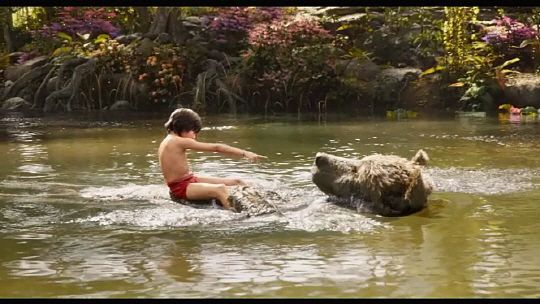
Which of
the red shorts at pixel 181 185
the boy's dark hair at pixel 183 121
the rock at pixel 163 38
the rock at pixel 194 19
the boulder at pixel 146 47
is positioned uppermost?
the rock at pixel 194 19

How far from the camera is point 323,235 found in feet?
17.6

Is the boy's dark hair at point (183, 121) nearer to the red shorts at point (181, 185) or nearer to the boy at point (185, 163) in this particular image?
the boy at point (185, 163)

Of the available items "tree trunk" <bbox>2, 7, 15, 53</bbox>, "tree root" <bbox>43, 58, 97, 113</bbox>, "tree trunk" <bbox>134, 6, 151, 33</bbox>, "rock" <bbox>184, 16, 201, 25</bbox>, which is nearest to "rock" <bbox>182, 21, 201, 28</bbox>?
"rock" <bbox>184, 16, 201, 25</bbox>

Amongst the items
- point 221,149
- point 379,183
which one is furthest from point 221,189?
point 379,183

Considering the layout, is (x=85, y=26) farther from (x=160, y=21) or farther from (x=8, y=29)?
(x=8, y=29)

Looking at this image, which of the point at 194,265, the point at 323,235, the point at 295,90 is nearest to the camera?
the point at 194,265

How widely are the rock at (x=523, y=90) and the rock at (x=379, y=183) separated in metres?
12.5

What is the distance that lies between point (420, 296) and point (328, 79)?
15.9 m

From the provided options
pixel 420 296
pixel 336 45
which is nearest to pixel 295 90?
pixel 336 45

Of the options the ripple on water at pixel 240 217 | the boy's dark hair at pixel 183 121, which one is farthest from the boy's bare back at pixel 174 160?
the ripple on water at pixel 240 217

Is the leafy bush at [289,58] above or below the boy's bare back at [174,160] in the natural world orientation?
above

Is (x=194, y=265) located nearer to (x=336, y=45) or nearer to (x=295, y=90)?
(x=295, y=90)

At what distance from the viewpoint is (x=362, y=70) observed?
2003cm

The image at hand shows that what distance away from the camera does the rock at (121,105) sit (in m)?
20.1
